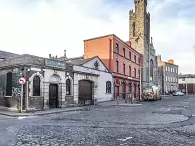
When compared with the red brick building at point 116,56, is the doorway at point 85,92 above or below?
below

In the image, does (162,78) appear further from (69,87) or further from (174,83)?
(69,87)

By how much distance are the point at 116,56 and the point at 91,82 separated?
30.2ft

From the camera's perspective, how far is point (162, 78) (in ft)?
221

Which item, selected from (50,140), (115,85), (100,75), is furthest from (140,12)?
(50,140)

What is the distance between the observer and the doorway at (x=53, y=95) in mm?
18458

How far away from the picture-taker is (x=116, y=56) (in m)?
31.9

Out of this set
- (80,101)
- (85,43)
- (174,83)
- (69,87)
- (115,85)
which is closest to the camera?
(69,87)

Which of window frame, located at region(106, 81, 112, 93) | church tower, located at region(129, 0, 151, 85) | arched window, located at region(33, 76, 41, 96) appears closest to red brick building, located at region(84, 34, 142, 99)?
window frame, located at region(106, 81, 112, 93)

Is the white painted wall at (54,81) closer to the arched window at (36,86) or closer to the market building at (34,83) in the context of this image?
the market building at (34,83)

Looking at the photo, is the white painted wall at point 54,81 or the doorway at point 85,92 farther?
the doorway at point 85,92

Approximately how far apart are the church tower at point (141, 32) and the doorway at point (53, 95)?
1207 inches

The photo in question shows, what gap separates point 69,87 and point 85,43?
1470cm

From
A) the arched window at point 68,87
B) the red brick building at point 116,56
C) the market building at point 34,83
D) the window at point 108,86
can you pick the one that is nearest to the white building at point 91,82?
the window at point 108,86

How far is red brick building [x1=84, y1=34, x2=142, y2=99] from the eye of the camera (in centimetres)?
3075
